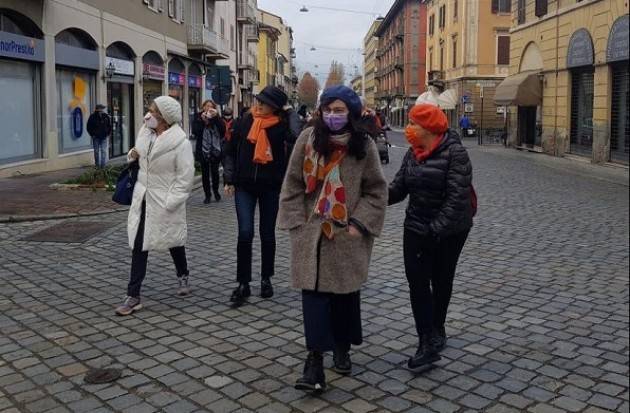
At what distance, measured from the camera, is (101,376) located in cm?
442

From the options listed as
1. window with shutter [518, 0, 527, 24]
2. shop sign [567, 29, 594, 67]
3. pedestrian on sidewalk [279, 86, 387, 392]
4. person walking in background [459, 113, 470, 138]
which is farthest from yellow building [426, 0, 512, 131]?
pedestrian on sidewalk [279, 86, 387, 392]

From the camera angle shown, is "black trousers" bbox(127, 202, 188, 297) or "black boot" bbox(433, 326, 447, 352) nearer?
"black boot" bbox(433, 326, 447, 352)

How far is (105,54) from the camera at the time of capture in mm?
21969

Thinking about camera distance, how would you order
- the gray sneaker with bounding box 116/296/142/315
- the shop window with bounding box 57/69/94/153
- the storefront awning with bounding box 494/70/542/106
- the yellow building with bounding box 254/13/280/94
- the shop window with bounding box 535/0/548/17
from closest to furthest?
the gray sneaker with bounding box 116/296/142/315
the shop window with bounding box 57/69/94/153
the shop window with bounding box 535/0/548/17
the storefront awning with bounding box 494/70/542/106
the yellow building with bounding box 254/13/280/94

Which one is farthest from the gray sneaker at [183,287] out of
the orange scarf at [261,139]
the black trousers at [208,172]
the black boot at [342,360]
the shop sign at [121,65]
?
the shop sign at [121,65]

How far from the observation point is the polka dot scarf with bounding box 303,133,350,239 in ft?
13.6

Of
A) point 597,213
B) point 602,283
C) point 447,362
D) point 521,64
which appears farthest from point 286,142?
point 521,64

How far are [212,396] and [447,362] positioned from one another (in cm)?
156

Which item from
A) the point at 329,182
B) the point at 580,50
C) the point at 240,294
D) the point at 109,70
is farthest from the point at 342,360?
the point at 580,50

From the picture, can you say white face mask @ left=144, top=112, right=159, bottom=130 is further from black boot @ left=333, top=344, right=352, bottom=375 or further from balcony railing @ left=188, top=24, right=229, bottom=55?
balcony railing @ left=188, top=24, right=229, bottom=55

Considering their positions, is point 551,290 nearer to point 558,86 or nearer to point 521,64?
point 558,86

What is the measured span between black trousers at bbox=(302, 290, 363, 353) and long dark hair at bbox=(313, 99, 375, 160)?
833mm

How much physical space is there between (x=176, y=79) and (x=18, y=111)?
14482 mm

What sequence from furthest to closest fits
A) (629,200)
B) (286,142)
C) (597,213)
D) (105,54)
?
1. (105,54)
2. (597,213)
3. (286,142)
4. (629,200)
